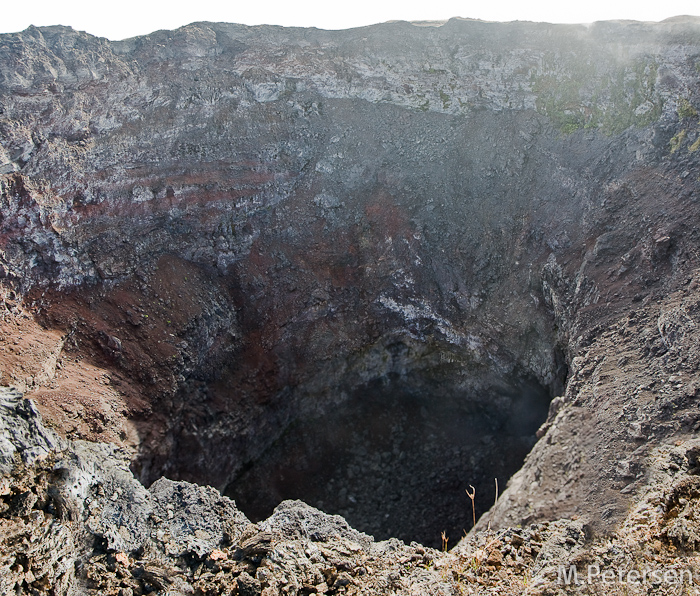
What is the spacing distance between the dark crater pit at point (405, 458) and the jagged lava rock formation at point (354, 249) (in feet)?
0.28

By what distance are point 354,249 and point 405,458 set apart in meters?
9.00

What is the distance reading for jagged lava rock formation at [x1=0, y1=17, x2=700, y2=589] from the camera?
46.9ft

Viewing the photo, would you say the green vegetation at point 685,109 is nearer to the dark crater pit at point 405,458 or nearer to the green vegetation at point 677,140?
the green vegetation at point 677,140

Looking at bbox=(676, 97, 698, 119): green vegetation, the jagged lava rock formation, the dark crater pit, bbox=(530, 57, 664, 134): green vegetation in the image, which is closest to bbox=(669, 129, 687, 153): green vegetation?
the jagged lava rock formation

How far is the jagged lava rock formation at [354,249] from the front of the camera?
1428 cm

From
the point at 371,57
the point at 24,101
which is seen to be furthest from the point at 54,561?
the point at 371,57

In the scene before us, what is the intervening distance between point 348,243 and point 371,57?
30.0 feet

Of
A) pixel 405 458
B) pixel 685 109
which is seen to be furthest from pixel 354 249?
pixel 685 109

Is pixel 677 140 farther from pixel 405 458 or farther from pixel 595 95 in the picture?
pixel 405 458

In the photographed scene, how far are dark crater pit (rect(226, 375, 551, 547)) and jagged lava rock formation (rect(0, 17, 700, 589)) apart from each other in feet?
0.28

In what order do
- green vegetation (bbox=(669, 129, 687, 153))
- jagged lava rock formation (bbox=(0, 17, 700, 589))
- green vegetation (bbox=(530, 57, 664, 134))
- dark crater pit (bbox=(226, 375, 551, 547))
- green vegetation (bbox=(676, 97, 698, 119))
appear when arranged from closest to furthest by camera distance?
jagged lava rock formation (bbox=(0, 17, 700, 589))
green vegetation (bbox=(669, 129, 687, 153))
green vegetation (bbox=(676, 97, 698, 119))
dark crater pit (bbox=(226, 375, 551, 547))
green vegetation (bbox=(530, 57, 664, 134))

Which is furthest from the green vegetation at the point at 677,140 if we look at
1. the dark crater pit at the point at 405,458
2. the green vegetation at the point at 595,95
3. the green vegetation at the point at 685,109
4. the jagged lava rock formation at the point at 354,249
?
the dark crater pit at the point at 405,458

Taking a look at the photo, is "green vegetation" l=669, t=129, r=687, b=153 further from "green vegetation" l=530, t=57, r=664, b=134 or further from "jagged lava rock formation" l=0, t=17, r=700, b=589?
"green vegetation" l=530, t=57, r=664, b=134

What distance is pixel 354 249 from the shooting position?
773 inches
